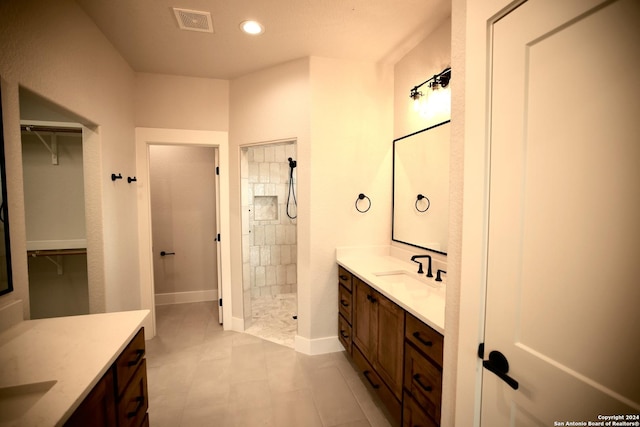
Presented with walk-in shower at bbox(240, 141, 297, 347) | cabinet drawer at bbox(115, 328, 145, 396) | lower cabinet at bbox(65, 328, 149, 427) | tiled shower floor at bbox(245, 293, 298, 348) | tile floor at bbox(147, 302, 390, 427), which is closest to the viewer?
lower cabinet at bbox(65, 328, 149, 427)

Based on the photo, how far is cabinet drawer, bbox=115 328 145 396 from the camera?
1.09 m

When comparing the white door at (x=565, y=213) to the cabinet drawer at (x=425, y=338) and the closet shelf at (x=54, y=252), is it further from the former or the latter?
the closet shelf at (x=54, y=252)

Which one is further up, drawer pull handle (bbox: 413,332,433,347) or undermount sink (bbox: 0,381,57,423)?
undermount sink (bbox: 0,381,57,423)

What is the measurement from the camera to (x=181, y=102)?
9.55 ft

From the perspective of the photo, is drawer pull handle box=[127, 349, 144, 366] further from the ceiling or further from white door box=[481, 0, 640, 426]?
the ceiling

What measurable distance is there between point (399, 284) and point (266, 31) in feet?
7.28

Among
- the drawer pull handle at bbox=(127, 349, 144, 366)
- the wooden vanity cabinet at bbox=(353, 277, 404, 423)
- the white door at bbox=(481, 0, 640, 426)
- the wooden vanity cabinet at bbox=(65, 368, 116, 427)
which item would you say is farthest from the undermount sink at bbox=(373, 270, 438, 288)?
the wooden vanity cabinet at bbox=(65, 368, 116, 427)

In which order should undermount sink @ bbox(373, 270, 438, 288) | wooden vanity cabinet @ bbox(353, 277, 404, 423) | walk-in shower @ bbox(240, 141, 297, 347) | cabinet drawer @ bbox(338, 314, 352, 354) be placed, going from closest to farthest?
1. wooden vanity cabinet @ bbox(353, 277, 404, 423)
2. undermount sink @ bbox(373, 270, 438, 288)
3. cabinet drawer @ bbox(338, 314, 352, 354)
4. walk-in shower @ bbox(240, 141, 297, 347)

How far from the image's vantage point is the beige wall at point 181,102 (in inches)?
111

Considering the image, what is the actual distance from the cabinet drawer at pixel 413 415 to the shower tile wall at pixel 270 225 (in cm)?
286

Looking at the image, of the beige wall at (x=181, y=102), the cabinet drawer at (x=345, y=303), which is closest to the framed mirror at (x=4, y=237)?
the beige wall at (x=181, y=102)

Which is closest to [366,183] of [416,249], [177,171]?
[416,249]

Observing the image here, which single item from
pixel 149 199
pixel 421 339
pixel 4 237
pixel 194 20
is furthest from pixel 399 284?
pixel 149 199

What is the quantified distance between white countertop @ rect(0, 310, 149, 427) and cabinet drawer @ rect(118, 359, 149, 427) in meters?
0.23
